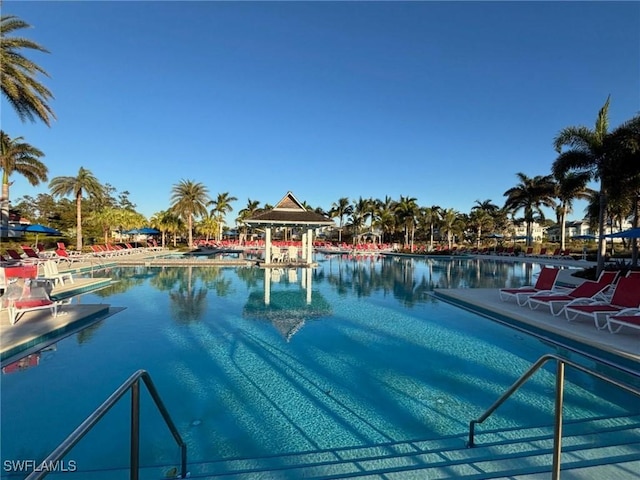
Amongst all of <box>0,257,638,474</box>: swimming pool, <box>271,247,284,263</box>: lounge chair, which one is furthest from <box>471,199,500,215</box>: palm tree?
<box>0,257,638,474</box>: swimming pool

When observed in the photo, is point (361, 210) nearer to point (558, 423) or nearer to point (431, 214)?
point (431, 214)

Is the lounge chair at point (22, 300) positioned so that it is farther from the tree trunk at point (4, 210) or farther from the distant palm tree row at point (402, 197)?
the tree trunk at point (4, 210)

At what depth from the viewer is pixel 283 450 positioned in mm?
3576

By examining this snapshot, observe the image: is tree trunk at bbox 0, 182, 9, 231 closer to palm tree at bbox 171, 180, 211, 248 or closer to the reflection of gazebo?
the reflection of gazebo

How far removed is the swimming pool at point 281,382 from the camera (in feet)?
12.5

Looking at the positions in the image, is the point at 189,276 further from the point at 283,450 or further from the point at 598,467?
the point at 598,467

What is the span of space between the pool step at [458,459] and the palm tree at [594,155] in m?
14.8

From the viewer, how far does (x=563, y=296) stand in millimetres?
8906

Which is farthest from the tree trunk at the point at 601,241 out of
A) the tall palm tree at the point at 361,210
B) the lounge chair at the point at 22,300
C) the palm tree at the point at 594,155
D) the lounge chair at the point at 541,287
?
the tall palm tree at the point at 361,210

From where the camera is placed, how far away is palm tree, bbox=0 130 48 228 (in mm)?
23062

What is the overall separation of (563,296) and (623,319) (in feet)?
7.65

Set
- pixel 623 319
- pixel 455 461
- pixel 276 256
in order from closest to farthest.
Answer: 1. pixel 455 461
2. pixel 623 319
3. pixel 276 256

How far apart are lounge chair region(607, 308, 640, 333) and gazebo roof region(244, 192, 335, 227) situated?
612 inches

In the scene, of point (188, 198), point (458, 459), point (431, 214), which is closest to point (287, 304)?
point (458, 459)
